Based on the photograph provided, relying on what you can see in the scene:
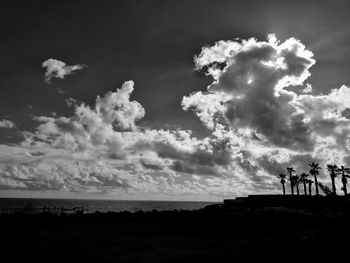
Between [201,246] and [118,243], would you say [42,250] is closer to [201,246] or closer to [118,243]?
[118,243]

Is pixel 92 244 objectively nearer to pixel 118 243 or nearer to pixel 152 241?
pixel 118 243

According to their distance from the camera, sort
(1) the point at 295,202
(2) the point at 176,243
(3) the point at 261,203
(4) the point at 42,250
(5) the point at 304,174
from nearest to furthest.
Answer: (4) the point at 42,250
(2) the point at 176,243
(1) the point at 295,202
(3) the point at 261,203
(5) the point at 304,174

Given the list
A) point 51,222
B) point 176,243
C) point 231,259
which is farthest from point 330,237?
point 51,222

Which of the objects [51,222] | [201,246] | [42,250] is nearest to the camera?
[42,250]

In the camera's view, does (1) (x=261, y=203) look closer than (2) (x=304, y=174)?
Yes

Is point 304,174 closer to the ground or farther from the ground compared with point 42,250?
farther from the ground

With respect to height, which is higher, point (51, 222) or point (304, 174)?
point (304, 174)

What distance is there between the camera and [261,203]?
8138 centimetres

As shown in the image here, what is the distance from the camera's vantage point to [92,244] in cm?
2291

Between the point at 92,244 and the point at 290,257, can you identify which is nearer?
the point at 290,257

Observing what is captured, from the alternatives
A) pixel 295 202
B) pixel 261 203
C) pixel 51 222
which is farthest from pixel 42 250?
pixel 261 203

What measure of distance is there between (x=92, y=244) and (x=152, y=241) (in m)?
4.45

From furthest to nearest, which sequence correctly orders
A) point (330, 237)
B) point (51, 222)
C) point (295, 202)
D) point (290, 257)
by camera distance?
1. point (295, 202)
2. point (51, 222)
3. point (330, 237)
4. point (290, 257)

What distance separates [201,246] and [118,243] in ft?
19.5
